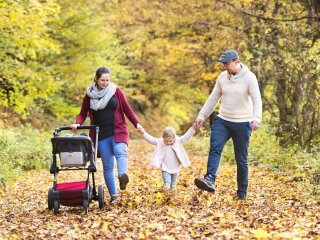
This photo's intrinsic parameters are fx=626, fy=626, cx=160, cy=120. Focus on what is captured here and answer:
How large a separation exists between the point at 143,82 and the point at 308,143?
2678 cm

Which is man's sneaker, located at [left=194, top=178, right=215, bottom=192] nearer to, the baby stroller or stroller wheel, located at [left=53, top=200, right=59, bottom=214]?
the baby stroller

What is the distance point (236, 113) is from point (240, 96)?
270mm

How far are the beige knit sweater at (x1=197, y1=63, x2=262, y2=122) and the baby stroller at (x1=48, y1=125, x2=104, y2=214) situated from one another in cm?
204

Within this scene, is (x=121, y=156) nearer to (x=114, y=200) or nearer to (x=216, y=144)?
(x=114, y=200)

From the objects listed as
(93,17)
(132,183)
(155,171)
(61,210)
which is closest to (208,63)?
(93,17)

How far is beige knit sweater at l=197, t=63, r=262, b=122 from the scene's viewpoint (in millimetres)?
9461

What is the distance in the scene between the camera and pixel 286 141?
56.9 ft

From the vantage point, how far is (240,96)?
955cm

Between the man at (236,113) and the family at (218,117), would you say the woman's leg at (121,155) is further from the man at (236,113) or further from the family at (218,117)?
the man at (236,113)

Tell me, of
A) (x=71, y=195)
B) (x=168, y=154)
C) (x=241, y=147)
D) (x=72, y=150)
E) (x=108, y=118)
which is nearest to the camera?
(x=72, y=150)

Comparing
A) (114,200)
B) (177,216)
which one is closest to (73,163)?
(114,200)

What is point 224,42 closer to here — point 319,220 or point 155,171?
point 155,171

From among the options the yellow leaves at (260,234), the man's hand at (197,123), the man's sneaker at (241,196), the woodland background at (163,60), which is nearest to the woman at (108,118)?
the man's hand at (197,123)

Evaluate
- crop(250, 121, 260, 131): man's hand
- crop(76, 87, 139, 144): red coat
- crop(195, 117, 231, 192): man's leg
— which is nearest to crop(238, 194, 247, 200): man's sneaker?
crop(195, 117, 231, 192): man's leg
